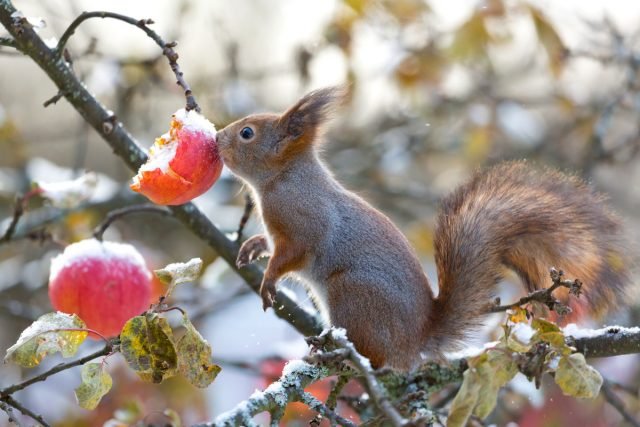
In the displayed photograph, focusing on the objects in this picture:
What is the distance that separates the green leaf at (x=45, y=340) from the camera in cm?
140

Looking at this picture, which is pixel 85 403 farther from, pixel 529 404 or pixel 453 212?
pixel 529 404

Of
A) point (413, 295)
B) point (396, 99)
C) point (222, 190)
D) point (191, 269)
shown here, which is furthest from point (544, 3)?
point (191, 269)

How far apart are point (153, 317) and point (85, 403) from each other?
0.16m

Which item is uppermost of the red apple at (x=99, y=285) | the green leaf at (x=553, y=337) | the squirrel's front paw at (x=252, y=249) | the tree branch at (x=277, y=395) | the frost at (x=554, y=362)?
the red apple at (x=99, y=285)

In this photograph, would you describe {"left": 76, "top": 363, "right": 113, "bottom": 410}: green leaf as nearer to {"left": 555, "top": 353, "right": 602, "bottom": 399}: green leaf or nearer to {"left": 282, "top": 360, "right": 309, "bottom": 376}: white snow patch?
{"left": 282, "top": 360, "right": 309, "bottom": 376}: white snow patch

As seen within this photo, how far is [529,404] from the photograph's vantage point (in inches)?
103

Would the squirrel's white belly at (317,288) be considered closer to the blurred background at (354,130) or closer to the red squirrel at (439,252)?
the red squirrel at (439,252)

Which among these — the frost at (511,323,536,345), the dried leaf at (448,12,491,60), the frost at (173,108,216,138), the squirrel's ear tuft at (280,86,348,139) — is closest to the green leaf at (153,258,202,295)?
the frost at (173,108,216,138)

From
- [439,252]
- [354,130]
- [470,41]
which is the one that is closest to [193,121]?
[439,252]

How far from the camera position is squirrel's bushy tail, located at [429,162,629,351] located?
194 centimetres

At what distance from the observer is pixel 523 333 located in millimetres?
1329

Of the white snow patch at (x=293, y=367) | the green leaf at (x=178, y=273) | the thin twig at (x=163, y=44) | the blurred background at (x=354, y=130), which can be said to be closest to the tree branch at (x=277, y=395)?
the white snow patch at (x=293, y=367)

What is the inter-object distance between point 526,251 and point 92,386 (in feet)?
3.14

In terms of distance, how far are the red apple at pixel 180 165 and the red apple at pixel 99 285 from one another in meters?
0.34
